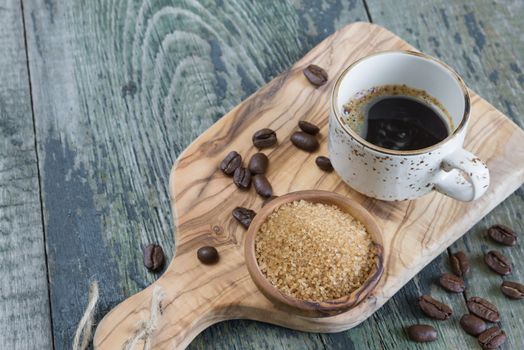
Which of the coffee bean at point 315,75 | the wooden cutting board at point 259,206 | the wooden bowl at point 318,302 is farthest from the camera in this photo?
the coffee bean at point 315,75

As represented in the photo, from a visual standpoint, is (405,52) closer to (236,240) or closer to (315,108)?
(315,108)

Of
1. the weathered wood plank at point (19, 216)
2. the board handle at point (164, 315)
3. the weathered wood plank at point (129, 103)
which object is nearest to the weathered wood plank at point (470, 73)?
the weathered wood plank at point (129, 103)

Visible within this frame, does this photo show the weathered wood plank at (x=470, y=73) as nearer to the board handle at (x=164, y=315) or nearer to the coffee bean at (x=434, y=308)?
the coffee bean at (x=434, y=308)

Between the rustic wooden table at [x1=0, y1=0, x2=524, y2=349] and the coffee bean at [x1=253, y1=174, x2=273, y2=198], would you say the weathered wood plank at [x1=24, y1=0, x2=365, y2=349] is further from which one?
the coffee bean at [x1=253, y1=174, x2=273, y2=198]

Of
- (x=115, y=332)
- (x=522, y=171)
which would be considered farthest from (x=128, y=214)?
(x=522, y=171)

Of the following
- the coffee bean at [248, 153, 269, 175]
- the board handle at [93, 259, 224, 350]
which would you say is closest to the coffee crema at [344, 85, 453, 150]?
the coffee bean at [248, 153, 269, 175]

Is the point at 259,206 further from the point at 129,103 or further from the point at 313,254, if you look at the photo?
the point at 129,103
